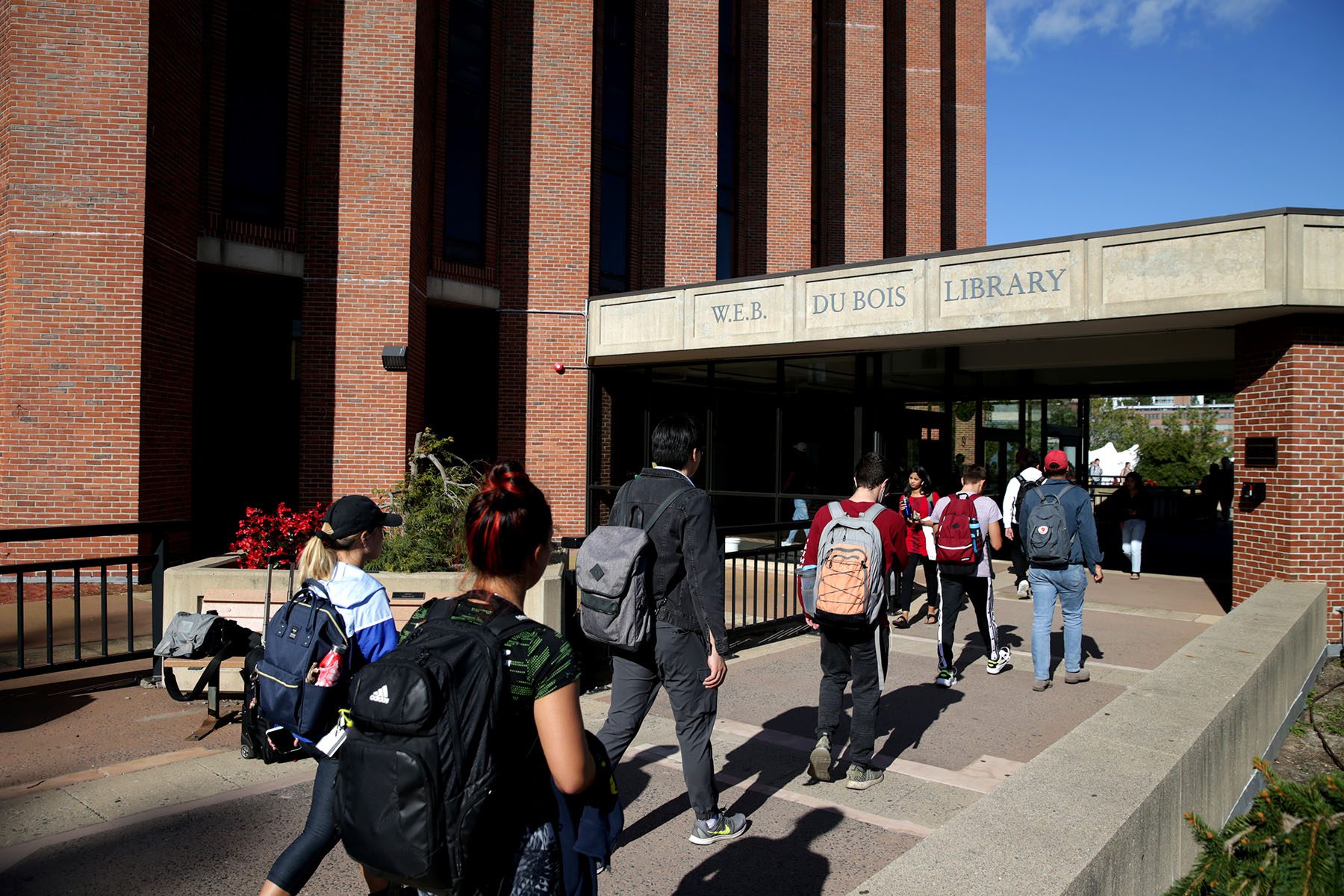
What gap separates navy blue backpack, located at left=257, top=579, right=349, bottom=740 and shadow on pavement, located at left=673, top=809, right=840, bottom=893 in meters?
1.67

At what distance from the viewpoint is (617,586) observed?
3.69 m

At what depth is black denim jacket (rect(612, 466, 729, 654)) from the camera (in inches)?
154

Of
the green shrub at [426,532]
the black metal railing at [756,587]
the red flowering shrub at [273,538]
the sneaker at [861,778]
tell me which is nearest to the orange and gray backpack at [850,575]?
the sneaker at [861,778]

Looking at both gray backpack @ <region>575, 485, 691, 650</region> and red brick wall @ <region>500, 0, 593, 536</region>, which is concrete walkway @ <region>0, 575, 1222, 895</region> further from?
red brick wall @ <region>500, 0, 593, 536</region>

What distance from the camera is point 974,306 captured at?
11531mm

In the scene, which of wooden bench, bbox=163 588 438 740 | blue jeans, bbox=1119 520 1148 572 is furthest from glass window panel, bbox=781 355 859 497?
wooden bench, bbox=163 588 438 740

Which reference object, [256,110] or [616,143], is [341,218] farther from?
[616,143]

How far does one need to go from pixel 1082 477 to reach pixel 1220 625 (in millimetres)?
11618

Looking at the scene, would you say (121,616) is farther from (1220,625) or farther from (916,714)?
(1220,625)

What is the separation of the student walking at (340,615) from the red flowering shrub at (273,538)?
4484 millimetres

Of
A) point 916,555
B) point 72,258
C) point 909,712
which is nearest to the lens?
point 909,712

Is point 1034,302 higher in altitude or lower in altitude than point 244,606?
higher

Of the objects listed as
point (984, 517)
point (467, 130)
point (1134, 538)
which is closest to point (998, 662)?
point (984, 517)

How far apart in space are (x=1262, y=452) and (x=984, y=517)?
205 inches
